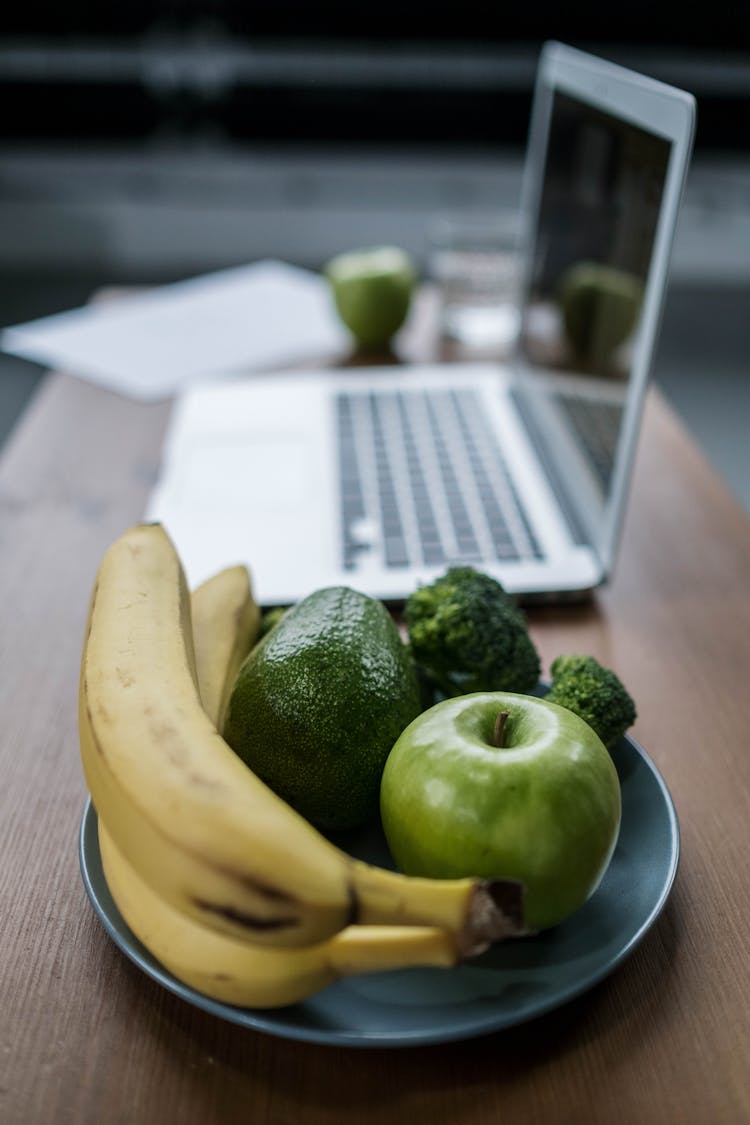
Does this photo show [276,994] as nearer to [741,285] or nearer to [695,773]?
[695,773]

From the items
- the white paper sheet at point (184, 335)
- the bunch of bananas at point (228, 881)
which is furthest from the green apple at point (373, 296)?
the bunch of bananas at point (228, 881)

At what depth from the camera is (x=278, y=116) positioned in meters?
2.27

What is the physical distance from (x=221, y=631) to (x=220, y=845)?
0.24 meters

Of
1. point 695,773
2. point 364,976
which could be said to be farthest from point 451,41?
point 364,976

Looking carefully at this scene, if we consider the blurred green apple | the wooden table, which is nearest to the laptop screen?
the blurred green apple

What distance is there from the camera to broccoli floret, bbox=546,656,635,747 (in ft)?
1.74

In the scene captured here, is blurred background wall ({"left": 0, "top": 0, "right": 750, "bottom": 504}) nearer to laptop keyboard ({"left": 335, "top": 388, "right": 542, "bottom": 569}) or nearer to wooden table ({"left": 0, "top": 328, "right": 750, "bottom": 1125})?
laptop keyboard ({"left": 335, "top": 388, "right": 542, "bottom": 569})

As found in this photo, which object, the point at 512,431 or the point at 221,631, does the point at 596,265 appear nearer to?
the point at 512,431

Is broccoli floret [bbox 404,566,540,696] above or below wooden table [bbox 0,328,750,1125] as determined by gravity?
above

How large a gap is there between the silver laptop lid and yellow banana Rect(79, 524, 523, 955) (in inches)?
16.6

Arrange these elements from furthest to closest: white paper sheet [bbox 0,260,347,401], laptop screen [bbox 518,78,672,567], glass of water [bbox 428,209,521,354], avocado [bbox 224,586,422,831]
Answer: glass of water [bbox 428,209,521,354] < white paper sheet [bbox 0,260,347,401] < laptop screen [bbox 518,78,672,567] < avocado [bbox 224,586,422,831]

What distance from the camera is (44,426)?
107 centimetres

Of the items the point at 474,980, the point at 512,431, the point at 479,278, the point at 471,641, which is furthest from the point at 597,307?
the point at 474,980

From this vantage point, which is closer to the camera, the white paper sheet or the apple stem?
the apple stem
